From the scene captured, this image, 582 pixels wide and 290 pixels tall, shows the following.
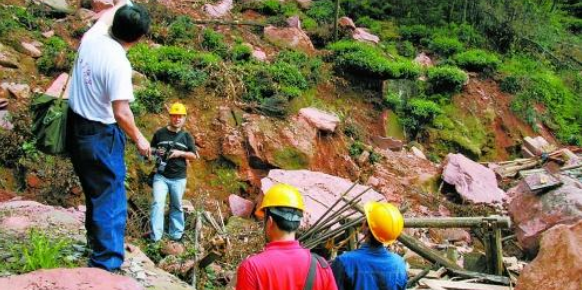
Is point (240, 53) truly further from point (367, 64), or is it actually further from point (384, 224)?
point (384, 224)

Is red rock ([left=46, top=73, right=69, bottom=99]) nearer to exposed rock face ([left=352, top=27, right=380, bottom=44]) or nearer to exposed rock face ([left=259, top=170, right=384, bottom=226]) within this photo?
exposed rock face ([left=259, top=170, right=384, bottom=226])

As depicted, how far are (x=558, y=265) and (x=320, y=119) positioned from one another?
6961 millimetres

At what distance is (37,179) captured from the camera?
8.09 meters

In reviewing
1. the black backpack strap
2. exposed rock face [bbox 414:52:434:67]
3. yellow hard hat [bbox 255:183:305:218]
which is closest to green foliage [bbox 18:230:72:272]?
yellow hard hat [bbox 255:183:305:218]

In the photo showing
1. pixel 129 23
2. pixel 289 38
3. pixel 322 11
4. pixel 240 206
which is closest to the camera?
pixel 129 23

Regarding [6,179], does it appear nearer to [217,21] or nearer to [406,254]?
[406,254]

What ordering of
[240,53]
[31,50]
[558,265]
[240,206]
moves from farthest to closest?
[240,53], [31,50], [240,206], [558,265]

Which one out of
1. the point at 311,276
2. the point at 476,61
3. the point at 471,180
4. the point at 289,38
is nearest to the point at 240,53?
the point at 289,38

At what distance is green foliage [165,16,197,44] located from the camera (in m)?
12.8

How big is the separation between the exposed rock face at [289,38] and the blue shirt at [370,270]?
11250 millimetres

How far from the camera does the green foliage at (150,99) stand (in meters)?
9.95

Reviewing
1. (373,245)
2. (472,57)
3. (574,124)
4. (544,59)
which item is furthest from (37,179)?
(544,59)

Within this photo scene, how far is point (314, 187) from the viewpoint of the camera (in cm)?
944

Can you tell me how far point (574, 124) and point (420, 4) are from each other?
6154 mm
